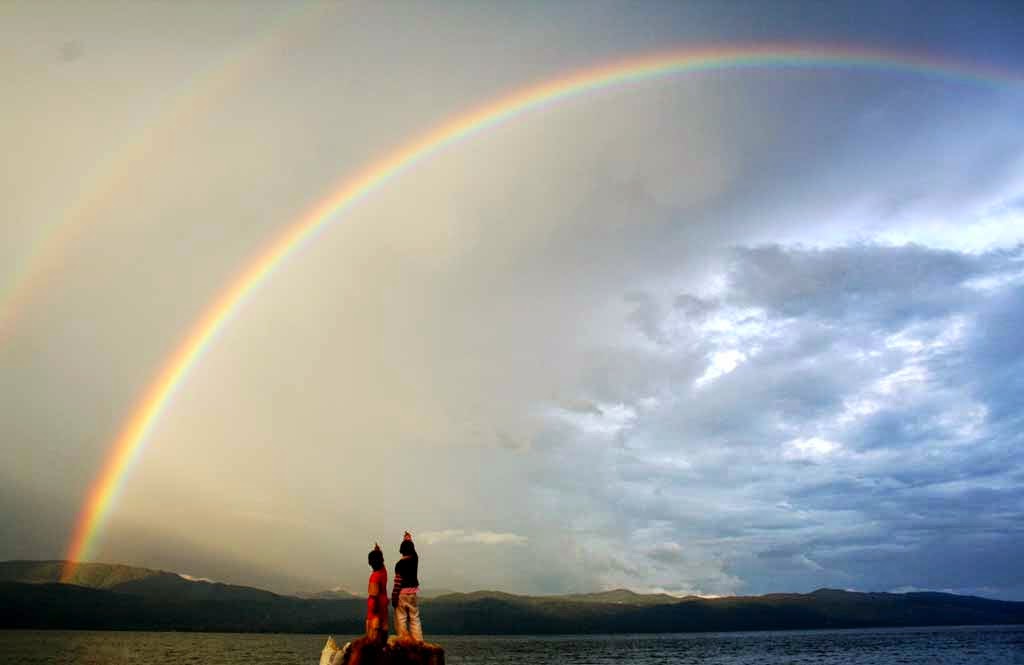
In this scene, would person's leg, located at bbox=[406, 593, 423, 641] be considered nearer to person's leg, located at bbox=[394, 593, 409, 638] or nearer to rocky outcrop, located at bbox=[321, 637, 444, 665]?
person's leg, located at bbox=[394, 593, 409, 638]

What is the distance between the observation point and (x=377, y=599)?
16.6m

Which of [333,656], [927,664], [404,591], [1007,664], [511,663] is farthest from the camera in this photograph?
[511,663]

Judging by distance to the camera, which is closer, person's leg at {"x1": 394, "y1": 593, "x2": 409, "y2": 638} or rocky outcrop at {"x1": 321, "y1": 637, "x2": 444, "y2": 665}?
rocky outcrop at {"x1": 321, "y1": 637, "x2": 444, "y2": 665}

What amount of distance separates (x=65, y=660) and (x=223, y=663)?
27.0 meters

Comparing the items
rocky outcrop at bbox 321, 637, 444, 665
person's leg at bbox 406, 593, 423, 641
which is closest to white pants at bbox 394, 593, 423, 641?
person's leg at bbox 406, 593, 423, 641

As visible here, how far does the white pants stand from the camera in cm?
1678

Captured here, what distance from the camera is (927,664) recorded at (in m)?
131

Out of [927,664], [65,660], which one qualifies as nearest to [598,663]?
[927,664]

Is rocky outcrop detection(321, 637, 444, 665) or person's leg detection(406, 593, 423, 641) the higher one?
person's leg detection(406, 593, 423, 641)

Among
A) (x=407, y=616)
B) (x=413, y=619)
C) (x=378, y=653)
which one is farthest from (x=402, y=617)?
(x=378, y=653)

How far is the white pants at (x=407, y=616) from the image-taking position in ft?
55.1

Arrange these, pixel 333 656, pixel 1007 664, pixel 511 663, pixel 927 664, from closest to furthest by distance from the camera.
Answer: pixel 333 656 → pixel 1007 664 → pixel 927 664 → pixel 511 663

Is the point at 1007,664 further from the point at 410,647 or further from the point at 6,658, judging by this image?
the point at 6,658

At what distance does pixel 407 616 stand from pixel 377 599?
857 mm
